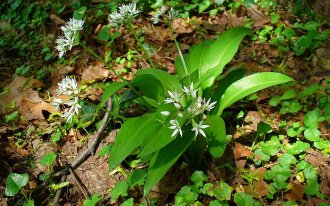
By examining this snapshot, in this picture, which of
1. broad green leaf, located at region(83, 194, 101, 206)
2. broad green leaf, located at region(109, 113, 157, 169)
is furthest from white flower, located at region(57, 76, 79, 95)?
broad green leaf, located at region(83, 194, 101, 206)

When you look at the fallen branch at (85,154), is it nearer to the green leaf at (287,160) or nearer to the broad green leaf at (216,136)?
the broad green leaf at (216,136)

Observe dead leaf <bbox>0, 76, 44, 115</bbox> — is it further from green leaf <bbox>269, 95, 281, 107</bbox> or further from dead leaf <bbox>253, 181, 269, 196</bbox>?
dead leaf <bbox>253, 181, 269, 196</bbox>

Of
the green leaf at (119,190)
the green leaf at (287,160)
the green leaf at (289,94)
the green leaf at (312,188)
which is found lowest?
the green leaf at (312,188)

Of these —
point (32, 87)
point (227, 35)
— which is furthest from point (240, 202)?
point (32, 87)

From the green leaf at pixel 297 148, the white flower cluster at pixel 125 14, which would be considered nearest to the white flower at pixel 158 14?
the white flower cluster at pixel 125 14

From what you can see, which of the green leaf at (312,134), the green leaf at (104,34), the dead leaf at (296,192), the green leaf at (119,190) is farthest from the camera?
the green leaf at (104,34)

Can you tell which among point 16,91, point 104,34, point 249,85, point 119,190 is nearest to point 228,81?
point 249,85

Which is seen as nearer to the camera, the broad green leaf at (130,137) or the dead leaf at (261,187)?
the broad green leaf at (130,137)

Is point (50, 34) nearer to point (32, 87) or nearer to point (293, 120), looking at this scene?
point (32, 87)
